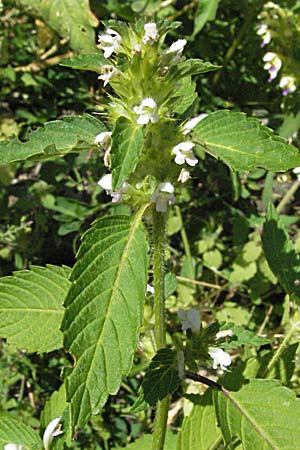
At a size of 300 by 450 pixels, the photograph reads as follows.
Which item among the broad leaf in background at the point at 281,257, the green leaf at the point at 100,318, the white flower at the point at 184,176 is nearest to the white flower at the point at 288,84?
the broad leaf in background at the point at 281,257

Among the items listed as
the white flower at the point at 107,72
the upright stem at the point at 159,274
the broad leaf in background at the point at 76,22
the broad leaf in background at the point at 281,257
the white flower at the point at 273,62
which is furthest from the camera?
the white flower at the point at 273,62

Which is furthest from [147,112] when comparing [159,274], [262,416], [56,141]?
[262,416]

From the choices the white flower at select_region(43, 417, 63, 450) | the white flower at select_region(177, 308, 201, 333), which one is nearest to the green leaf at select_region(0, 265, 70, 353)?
the white flower at select_region(43, 417, 63, 450)

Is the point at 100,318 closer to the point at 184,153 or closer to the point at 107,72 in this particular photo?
the point at 184,153

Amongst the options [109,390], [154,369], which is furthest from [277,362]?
[109,390]

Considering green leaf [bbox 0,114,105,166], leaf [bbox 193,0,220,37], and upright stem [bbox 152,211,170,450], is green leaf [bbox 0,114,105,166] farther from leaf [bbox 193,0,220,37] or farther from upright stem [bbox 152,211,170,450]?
leaf [bbox 193,0,220,37]

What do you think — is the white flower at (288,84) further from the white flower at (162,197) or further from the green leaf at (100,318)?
the green leaf at (100,318)
